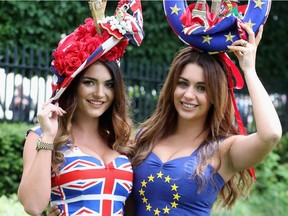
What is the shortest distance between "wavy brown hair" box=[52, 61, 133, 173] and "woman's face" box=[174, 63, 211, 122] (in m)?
0.34

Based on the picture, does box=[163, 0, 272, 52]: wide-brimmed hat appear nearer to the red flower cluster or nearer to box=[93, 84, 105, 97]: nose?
the red flower cluster

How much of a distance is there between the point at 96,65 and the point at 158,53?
21.6 ft

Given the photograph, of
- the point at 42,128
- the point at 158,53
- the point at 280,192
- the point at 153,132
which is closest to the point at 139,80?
the point at 158,53

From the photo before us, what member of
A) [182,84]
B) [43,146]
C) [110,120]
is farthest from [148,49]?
[43,146]

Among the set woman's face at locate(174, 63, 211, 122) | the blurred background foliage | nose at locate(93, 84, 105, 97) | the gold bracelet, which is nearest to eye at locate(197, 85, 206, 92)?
woman's face at locate(174, 63, 211, 122)

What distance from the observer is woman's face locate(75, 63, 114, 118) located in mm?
4168

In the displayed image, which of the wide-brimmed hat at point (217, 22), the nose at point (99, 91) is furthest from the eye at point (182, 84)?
the nose at point (99, 91)

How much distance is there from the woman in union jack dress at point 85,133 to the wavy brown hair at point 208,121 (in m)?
0.17

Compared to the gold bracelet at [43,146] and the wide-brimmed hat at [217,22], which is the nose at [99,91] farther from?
the wide-brimmed hat at [217,22]

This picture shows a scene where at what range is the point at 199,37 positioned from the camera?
422 cm

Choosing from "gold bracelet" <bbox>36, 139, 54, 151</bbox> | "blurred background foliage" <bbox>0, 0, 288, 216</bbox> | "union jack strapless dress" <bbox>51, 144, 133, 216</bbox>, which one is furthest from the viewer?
"blurred background foliage" <bbox>0, 0, 288, 216</bbox>

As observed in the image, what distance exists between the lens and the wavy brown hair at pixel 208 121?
13.8ft

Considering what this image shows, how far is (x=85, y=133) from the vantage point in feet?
14.2

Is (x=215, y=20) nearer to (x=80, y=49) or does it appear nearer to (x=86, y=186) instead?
(x=80, y=49)
